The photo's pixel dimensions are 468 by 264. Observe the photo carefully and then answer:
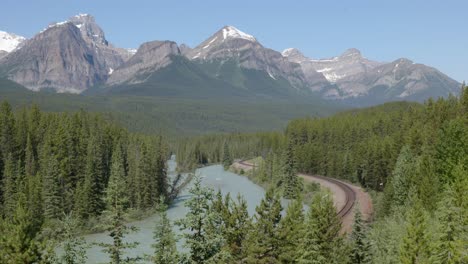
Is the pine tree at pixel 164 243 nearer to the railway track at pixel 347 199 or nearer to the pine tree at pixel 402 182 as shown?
the pine tree at pixel 402 182

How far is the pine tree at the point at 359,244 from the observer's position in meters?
36.1

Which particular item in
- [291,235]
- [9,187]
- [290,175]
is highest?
[291,235]

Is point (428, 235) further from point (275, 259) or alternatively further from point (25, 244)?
point (25, 244)

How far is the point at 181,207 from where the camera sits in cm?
10012

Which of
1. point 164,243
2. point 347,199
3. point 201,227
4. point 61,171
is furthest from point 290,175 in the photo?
point 201,227

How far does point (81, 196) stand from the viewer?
84000mm

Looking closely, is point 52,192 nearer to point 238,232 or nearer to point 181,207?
point 181,207

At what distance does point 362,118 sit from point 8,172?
116958mm

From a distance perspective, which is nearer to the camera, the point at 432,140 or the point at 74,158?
the point at 432,140

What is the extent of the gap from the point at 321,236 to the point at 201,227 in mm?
17111

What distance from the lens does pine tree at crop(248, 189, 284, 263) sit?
1484 inches

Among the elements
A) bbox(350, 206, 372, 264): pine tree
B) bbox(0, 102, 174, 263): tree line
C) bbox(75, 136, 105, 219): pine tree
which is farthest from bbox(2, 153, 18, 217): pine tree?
bbox(350, 206, 372, 264): pine tree

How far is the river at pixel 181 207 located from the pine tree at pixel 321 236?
808 cm

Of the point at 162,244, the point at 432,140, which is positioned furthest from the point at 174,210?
the point at 162,244
